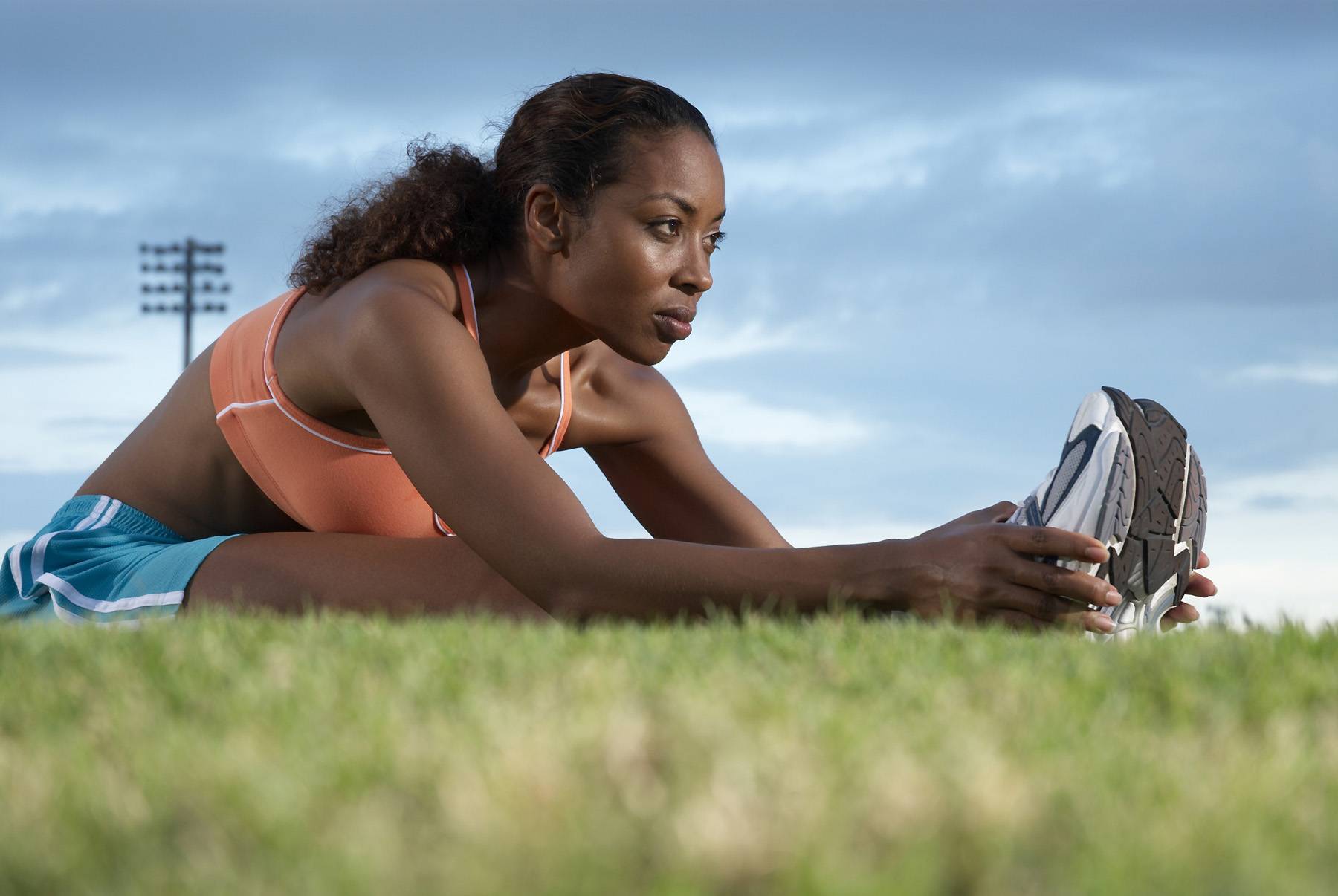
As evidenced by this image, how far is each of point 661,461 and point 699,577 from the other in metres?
2.02

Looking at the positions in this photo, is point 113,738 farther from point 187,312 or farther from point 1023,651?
point 187,312

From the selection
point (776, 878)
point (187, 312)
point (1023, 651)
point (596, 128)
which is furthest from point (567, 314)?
point (187, 312)

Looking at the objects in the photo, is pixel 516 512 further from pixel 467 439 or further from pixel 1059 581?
pixel 1059 581

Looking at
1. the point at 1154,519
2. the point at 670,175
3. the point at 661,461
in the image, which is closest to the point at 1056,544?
the point at 1154,519

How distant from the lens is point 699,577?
10.8 ft

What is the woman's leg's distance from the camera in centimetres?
381

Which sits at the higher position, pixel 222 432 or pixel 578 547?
pixel 222 432

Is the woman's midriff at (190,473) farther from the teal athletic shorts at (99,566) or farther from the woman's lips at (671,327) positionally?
the woman's lips at (671,327)

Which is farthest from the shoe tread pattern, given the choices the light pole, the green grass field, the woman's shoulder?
the light pole

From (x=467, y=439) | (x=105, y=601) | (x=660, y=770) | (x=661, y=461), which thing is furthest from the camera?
(x=661, y=461)

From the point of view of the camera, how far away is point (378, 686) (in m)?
2.08

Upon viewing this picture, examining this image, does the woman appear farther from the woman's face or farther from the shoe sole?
the shoe sole

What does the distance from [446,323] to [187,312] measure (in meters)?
24.6

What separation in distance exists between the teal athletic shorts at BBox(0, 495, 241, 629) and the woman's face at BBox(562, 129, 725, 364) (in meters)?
1.40
